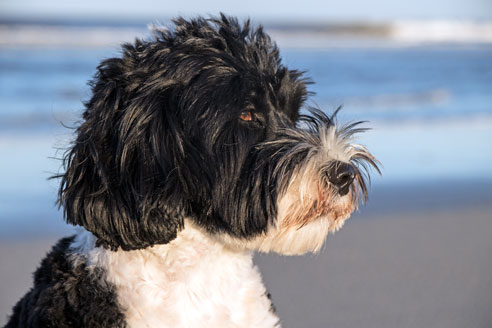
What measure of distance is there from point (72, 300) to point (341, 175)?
121cm

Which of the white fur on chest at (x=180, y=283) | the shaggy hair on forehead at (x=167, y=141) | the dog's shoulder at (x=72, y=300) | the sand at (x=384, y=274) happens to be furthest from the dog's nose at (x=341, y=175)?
the sand at (x=384, y=274)

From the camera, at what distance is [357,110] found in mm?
13438

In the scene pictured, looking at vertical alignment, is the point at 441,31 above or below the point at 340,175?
above

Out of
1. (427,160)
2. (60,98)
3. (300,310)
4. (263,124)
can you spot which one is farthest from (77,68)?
(263,124)

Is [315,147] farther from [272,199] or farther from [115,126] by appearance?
[115,126]

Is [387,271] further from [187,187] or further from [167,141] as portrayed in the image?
[167,141]

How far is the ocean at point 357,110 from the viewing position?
7.08 meters

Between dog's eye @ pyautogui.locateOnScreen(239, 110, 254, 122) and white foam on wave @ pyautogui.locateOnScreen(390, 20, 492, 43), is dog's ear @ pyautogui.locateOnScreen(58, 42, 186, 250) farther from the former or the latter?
white foam on wave @ pyautogui.locateOnScreen(390, 20, 492, 43)

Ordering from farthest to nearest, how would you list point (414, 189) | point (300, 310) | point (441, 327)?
point (414, 189) < point (300, 310) < point (441, 327)

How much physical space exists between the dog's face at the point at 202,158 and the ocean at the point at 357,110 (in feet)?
1.18

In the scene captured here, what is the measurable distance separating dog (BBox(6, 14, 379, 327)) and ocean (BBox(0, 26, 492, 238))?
37 centimetres

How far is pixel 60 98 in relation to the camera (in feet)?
44.2

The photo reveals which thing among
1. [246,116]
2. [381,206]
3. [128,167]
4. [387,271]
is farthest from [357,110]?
[128,167]

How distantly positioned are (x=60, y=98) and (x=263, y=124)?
11.0m
